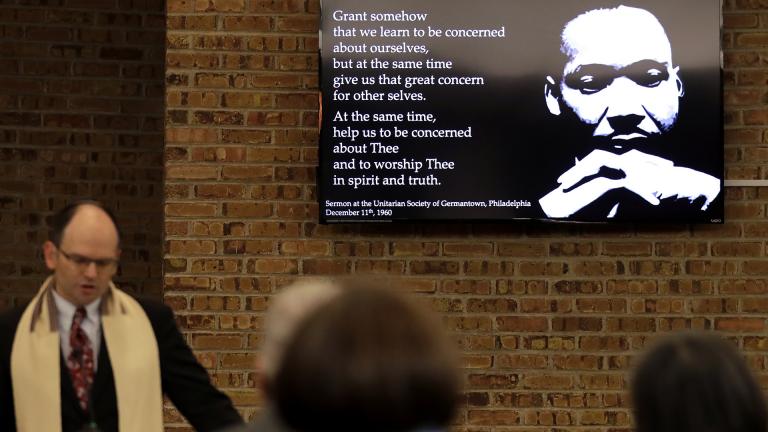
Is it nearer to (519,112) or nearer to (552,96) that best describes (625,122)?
(552,96)

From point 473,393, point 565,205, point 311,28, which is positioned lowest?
point 473,393

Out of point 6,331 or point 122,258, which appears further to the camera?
point 122,258

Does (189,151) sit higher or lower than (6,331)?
higher

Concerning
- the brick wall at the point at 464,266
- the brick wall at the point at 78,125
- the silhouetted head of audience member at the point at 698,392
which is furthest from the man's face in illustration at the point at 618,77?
the silhouetted head of audience member at the point at 698,392

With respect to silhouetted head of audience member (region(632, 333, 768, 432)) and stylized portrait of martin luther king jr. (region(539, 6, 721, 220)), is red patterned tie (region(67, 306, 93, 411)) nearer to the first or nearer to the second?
silhouetted head of audience member (region(632, 333, 768, 432))

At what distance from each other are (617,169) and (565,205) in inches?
11.3

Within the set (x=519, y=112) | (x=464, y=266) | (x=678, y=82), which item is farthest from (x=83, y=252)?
(x=678, y=82)

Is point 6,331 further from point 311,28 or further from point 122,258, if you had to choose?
point 122,258

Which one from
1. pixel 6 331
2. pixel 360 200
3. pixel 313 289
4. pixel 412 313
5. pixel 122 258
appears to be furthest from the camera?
pixel 122 258

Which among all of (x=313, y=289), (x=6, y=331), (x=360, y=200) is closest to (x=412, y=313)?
(x=313, y=289)

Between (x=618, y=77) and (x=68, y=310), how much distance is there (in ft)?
10.6

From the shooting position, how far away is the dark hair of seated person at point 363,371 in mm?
1765

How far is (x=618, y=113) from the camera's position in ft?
20.3

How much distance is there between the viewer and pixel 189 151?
624 cm
